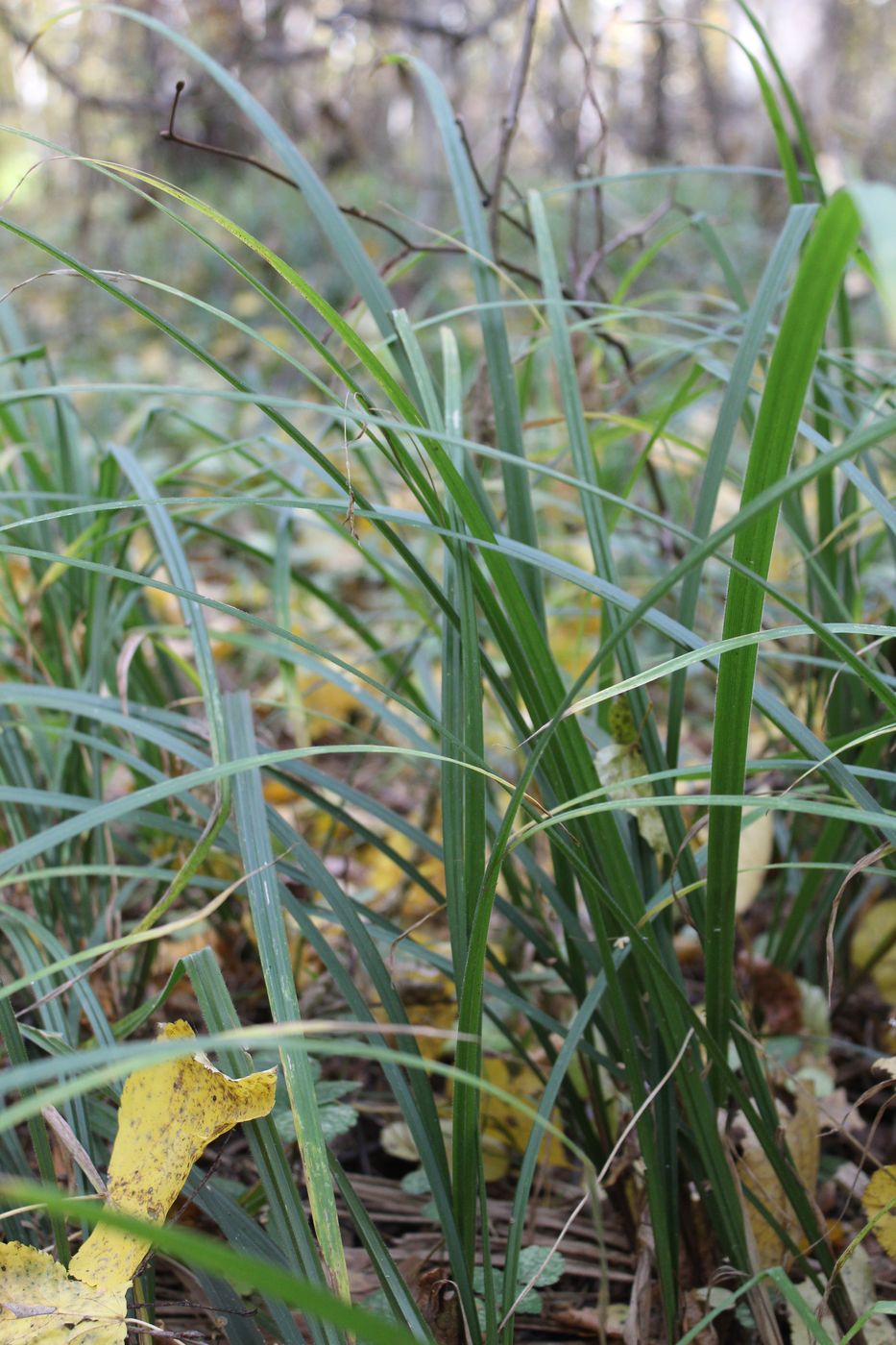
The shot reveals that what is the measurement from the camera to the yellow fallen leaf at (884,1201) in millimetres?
551

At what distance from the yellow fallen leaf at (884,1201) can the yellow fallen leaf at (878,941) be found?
326 mm

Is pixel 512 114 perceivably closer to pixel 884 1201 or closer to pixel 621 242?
pixel 621 242

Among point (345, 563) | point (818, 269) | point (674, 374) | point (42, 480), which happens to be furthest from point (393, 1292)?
point (674, 374)

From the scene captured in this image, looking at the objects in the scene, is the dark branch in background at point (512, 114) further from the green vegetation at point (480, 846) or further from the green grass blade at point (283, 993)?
the green grass blade at point (283, 993)

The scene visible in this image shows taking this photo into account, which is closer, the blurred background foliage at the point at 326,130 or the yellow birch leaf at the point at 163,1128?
the yellow birch leaf at the point at 163,1128

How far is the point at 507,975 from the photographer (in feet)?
2.06

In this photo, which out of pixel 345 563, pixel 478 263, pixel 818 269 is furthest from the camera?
pixel 345 563

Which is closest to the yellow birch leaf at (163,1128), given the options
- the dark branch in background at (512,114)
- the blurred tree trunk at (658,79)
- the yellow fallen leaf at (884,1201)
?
the yellow fallen leaf at (884,1201)

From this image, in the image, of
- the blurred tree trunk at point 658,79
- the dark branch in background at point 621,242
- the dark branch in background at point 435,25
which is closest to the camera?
the dark branch in background at point 621,242

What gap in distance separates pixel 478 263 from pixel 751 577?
0.38m

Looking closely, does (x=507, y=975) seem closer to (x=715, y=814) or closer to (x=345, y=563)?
(x=715, y=814)

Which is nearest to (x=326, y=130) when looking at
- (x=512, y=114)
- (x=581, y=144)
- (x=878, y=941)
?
(x=581, y=144)

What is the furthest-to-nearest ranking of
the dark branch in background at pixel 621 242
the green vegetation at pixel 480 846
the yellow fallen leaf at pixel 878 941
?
the dark branch in background at pixel 621 242
the yellow fallen leaf at pixel 878 941
the green vegetation at pixel 480 846

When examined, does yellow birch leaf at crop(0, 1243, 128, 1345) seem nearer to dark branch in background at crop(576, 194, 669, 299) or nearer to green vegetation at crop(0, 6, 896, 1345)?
green vegetation at crop(0, 6, 896, 1345)
